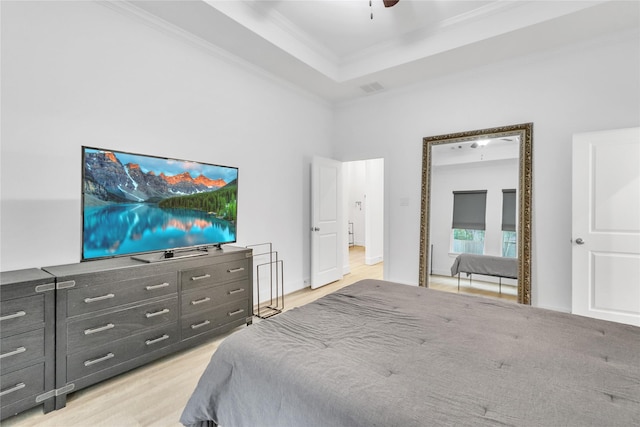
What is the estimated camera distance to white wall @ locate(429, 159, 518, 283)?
370cm

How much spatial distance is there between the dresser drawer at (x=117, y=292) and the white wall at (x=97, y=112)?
53 centimetres

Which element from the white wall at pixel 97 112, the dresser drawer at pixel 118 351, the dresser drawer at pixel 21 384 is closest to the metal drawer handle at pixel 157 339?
the dresser drawer at pixel 118 351

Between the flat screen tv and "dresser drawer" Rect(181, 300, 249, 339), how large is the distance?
0.55 m

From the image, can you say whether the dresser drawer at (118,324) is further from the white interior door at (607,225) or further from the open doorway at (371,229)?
the white interior door at (607,225)

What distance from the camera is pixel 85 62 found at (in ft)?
7.82

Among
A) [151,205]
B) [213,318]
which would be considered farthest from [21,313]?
[213,318]

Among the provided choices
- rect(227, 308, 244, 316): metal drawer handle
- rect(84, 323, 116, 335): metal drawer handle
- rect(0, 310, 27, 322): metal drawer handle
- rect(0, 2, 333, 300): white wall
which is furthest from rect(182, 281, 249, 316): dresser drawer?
rect(0, 310, 27, 322): metal drawer handle

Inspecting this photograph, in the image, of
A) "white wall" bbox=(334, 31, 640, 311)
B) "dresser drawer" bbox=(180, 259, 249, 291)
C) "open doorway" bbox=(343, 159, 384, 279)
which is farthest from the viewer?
"open doorway" bbox=(343, 159, 384, 279)

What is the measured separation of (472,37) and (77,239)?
4168 mm

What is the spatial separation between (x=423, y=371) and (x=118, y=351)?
2096 millimetres

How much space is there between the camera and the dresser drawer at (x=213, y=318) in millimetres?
2535

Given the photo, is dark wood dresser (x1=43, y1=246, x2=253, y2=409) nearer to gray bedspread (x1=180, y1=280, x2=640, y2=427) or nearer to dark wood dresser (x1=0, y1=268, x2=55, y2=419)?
dark wood dresser (x1=0, y1=268, x2=55, y2=419)

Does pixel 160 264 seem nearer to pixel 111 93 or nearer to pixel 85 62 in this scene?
pixel 111 93

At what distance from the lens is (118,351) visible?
2121 mm
